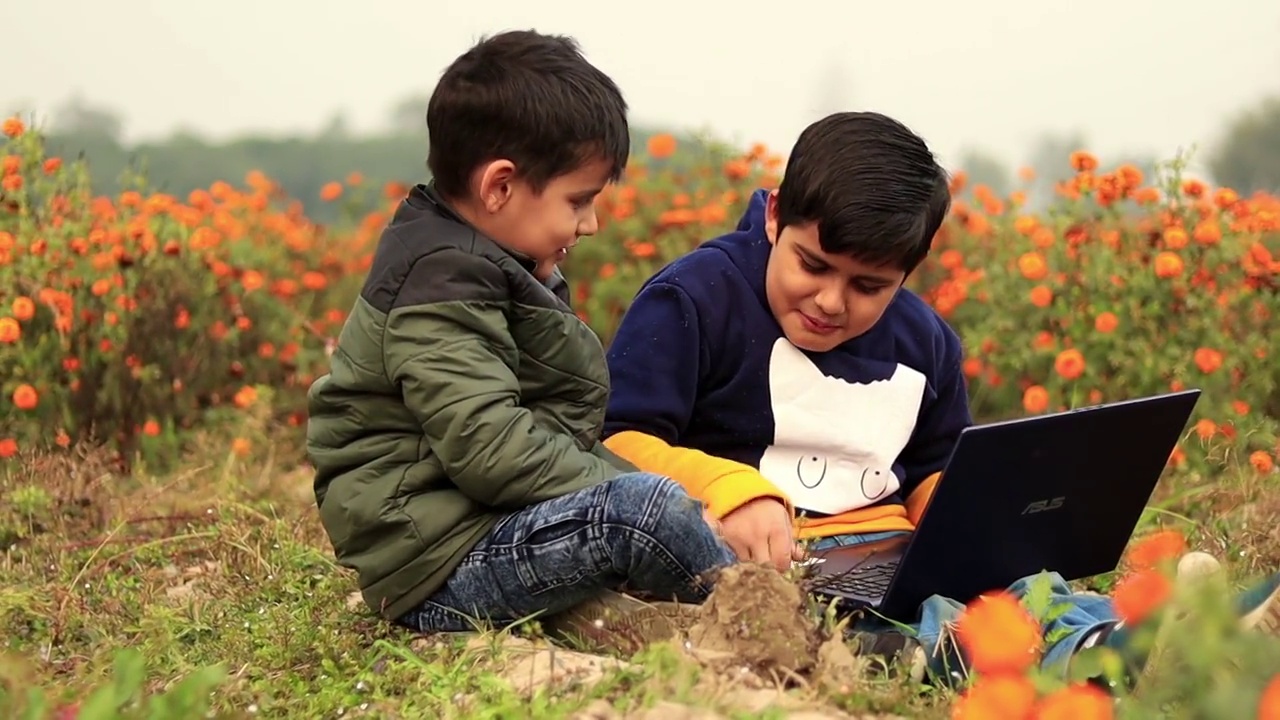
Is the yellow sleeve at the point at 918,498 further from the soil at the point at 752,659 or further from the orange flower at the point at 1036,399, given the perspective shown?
the orange flower at the point at 1036,399

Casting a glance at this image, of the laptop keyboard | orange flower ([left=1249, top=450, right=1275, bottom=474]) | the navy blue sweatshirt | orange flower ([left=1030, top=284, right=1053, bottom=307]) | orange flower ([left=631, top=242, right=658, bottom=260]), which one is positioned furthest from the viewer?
orange flower ([left=631, top=242, right=658, bottom=260])

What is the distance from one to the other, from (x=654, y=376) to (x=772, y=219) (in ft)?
1.38

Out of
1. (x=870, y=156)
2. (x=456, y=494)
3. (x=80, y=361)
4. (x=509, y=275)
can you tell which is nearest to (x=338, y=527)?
(x=456, y=494)

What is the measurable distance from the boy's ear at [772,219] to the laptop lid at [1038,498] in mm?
747

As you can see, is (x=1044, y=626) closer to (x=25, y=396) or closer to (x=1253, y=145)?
(x=25, y=396)

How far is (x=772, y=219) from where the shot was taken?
3.04 meters

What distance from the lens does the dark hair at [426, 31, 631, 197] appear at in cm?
257

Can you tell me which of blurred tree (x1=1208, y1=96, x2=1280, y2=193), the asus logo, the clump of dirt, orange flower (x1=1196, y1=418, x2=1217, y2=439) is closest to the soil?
the clump of dirt

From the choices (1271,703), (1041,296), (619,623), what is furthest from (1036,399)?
(1271,703)

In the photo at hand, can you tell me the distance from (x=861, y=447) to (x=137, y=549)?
1725 millimetres

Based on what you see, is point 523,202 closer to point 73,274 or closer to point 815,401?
point 815,401

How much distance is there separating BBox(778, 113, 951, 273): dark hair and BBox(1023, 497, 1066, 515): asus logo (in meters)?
0.52

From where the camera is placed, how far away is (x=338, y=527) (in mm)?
2635

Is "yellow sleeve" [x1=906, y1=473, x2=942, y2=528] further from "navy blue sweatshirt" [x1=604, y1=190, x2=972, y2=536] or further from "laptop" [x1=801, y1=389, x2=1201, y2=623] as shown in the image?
"laptop" [x1=801, y1=389, x2=1201, y2=623]
